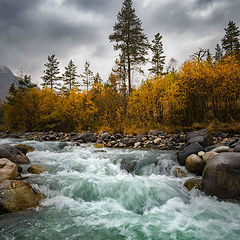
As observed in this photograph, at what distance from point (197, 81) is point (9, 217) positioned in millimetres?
10567

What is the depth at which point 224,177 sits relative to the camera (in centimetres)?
379

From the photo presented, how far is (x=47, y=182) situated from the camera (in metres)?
4.35

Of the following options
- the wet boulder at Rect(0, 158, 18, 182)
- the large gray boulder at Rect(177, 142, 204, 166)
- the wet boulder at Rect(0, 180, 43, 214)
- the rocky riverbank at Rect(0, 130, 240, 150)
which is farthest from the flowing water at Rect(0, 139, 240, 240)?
the rocky riverbank at Rect(0, 130, 240, 150)

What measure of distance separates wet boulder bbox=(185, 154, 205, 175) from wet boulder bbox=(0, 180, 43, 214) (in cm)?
429

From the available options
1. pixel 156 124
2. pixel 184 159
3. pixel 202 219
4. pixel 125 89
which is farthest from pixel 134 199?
pixel 125 89

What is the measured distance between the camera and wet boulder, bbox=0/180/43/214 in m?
3.15

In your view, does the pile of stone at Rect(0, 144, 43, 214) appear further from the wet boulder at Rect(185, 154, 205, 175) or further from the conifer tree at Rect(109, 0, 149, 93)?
the conifer tree at Rect(109, 0, 149, 93)

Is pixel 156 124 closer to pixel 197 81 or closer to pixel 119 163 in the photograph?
pixel 197 81

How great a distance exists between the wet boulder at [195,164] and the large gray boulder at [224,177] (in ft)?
3.35

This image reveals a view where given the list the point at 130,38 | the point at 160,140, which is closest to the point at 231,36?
the point at 130,38

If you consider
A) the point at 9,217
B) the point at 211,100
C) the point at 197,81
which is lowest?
the point at 9,217

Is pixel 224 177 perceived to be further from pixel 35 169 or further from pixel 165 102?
pixel 165 102

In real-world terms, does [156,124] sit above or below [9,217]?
above

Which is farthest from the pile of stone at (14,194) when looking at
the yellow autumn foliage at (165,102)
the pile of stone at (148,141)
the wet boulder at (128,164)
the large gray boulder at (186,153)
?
the yellow autumn foliage at (165,102)
